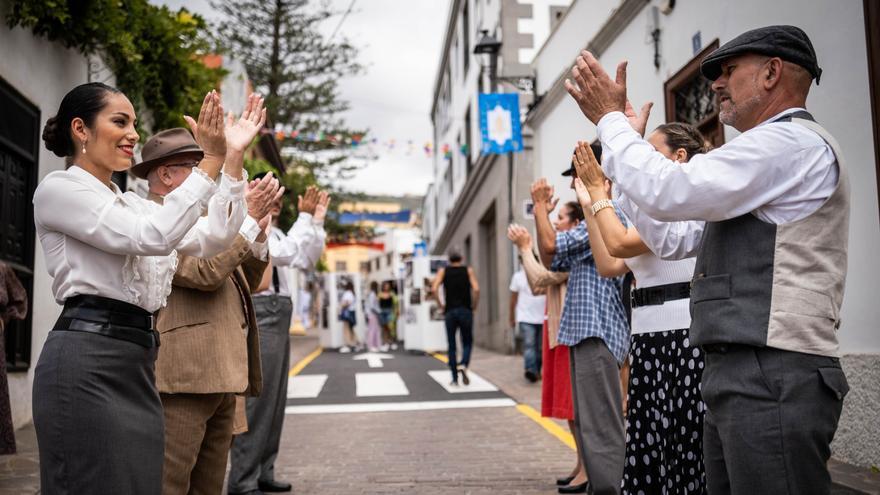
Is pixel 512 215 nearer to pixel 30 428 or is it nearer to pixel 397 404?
pixel 397 404

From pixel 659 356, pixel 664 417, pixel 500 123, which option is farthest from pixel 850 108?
pixel 500 123

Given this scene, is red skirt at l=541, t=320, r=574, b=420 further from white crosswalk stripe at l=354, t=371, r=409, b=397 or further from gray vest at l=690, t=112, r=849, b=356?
white crosswalk stripe at l=354, t=371, r=409, b=397

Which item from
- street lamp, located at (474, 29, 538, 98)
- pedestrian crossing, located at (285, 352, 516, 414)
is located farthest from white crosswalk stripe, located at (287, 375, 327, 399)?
street lamp, located at (474, 29, 538, 98)

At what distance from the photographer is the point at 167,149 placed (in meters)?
3.48

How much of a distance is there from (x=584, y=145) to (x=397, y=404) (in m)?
7.03

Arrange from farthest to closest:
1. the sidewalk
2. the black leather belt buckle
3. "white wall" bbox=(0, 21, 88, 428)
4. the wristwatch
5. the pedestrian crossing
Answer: the pedestrian crossing → "white wall" bbox=(0, 21, 88, 428) → the sidewalk → the wristwatch → the black leather belt buckle

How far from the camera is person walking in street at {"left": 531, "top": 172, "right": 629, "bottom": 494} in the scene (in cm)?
443

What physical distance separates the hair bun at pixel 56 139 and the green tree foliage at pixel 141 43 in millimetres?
4681

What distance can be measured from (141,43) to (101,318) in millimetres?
7364

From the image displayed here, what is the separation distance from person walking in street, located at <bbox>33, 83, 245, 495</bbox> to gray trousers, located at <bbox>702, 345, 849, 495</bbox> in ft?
5.60

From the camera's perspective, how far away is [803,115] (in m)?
2.27

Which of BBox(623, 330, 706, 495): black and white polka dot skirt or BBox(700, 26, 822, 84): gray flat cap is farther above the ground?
BBox(700, 26, 822, 84): gray flat cap

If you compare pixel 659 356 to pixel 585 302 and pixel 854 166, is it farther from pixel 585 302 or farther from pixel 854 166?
pixel 854 166

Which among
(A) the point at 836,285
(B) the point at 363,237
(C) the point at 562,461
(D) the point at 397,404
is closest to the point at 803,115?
(A) the point at 836,285
